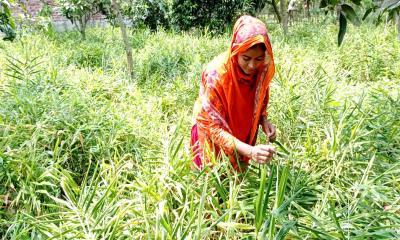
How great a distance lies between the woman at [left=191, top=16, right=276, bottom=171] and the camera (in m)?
1.70

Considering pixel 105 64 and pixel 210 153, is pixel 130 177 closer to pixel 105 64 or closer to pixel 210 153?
pixel 210 153

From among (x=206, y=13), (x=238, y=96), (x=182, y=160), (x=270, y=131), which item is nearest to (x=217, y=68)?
(x=238, y=96)

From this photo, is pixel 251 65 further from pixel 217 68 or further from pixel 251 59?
pixel 217 68

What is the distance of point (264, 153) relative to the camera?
5.23ft

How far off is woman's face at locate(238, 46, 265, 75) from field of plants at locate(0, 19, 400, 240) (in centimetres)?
51

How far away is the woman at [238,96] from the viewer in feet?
5.56

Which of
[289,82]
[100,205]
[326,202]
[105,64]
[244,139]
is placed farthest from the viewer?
[105,64]

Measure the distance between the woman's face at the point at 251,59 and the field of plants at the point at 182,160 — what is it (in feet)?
1.67

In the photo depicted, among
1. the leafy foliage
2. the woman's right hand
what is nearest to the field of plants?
the woman's right hand

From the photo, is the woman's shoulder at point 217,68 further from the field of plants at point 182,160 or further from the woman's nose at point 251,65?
the field of plants at point 182,160

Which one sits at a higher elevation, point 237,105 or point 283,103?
point 237,105

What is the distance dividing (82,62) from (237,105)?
14.7 ft

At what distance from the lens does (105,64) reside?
219 inches

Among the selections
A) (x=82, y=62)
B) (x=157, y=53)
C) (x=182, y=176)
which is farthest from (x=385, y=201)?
(x=82, y=62)
